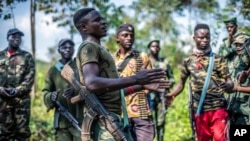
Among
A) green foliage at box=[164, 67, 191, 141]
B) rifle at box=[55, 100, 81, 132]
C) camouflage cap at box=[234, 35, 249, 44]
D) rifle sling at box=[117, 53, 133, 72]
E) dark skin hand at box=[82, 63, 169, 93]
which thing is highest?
camouflage cap at box=[234, 35, 249, 44]

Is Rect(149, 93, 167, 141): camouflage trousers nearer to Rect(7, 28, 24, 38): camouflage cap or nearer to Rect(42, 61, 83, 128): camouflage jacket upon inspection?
Rect(42, 61, 83, 128): camouflage jacket

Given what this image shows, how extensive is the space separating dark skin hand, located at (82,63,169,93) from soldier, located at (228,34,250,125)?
4105mm

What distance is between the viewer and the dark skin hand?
144 inches

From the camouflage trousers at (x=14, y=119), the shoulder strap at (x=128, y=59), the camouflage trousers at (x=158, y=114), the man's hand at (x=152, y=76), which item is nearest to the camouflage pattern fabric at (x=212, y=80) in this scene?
the shoulder strap at (x=128, y=59)

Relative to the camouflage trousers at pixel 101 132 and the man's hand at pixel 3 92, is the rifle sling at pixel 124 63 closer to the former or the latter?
the man's hand at pixel 3 92

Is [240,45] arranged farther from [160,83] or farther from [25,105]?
[160,83]

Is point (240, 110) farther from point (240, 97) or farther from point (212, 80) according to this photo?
point (212, 80)

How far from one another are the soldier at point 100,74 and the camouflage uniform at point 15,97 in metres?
3.84

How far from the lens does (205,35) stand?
6648mm

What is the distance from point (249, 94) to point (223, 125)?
1.33 m

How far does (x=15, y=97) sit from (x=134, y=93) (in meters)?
2.39

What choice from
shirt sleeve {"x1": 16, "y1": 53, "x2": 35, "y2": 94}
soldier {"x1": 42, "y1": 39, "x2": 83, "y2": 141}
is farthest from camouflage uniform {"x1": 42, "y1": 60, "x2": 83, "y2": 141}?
shirt sleeve {"x1": 16, "y1": 53, "x2": 35, "y2": 94}

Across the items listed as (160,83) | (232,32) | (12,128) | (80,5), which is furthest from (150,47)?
(160,83)

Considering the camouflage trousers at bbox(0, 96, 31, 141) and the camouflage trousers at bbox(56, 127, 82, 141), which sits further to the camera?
the camouflage trousers at bbox(0, 96, 31, 141)
